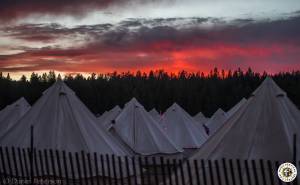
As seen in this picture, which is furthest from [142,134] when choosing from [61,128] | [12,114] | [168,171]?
[168,171]

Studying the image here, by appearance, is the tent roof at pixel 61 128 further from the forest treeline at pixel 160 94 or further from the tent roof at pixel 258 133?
the forest treeline at pixel 160 94

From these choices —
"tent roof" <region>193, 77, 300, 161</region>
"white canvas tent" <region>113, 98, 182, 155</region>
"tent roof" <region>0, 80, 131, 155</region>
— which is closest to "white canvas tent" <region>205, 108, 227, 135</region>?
"white canvas tent" <region>113, 98, 182, 155</region>

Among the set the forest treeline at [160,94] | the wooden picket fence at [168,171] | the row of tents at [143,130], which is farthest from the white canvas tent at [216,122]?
the forest treeline at [160,94]

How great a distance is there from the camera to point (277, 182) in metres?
12.9

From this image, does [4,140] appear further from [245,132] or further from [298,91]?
[298,91]

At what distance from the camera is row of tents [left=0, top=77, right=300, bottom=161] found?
15.3 m

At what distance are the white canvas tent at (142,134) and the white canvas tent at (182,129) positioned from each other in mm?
5521

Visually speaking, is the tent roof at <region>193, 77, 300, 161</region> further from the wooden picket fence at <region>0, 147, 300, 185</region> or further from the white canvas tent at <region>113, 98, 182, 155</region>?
the white canvas tent at <region>113, 98, 182, 155</region>

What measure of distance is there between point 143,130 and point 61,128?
948 centimetres

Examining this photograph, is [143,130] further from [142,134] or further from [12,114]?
[12,114]

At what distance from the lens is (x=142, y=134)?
2883 centimetres

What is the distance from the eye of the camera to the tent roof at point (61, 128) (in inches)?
773

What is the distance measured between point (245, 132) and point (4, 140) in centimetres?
1026

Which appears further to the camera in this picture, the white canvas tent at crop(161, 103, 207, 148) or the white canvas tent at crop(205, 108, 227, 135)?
the white canvas tent at crop(205, 108, 227, 135)
